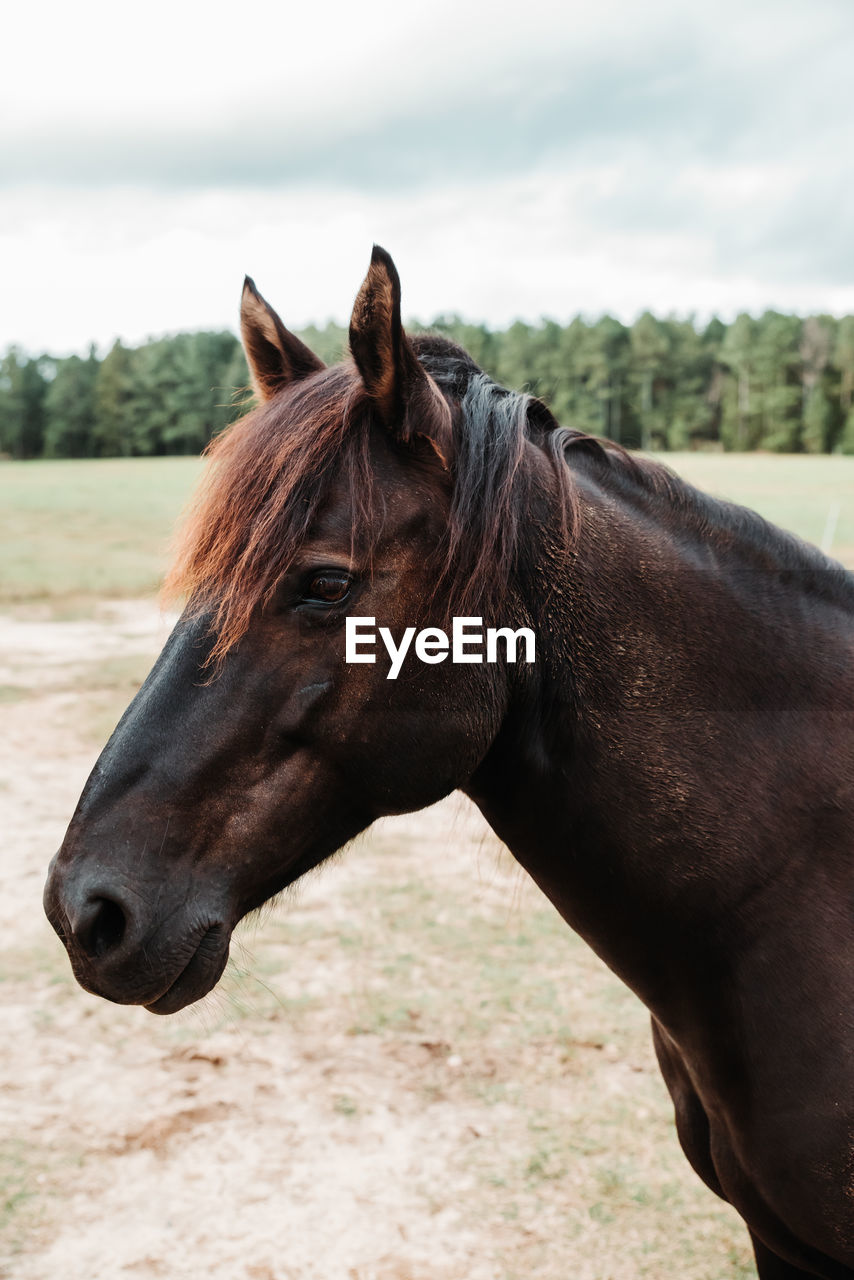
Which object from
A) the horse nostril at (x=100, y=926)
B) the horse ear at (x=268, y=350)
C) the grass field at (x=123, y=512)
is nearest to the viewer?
the horse nostril at (x=100, y=926)

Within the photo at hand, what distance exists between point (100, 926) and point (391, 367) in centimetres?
106

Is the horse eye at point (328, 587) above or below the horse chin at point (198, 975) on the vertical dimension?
above

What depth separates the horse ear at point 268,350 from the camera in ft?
6.22

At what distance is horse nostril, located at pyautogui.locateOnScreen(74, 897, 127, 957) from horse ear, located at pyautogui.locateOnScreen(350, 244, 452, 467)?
0.94 m

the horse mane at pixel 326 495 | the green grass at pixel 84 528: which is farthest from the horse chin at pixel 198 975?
the green grass at pixel 84 528

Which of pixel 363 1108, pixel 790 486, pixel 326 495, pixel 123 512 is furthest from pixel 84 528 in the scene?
pixel 326 495

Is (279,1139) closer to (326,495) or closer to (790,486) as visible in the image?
(326,495)

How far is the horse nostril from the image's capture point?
4.81 ft

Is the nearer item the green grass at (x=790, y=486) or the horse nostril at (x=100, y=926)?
the horse nostril at (x=100, y=926)

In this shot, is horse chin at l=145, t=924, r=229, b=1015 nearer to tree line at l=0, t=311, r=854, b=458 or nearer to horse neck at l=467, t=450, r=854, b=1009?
→ horse neck at l=467, t=450, r=854, b=1009

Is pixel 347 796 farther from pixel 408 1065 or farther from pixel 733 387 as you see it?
pixel 733 387

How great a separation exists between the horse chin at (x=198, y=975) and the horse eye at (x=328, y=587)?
59cm

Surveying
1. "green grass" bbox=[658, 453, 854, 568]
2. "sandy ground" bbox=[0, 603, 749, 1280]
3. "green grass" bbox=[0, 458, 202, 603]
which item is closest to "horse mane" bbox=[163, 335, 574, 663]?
"sandy ground" bbox=[0, 603, 749, 1280]

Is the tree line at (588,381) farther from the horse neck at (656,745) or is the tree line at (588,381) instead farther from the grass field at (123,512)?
the horse neck at (656,745)
